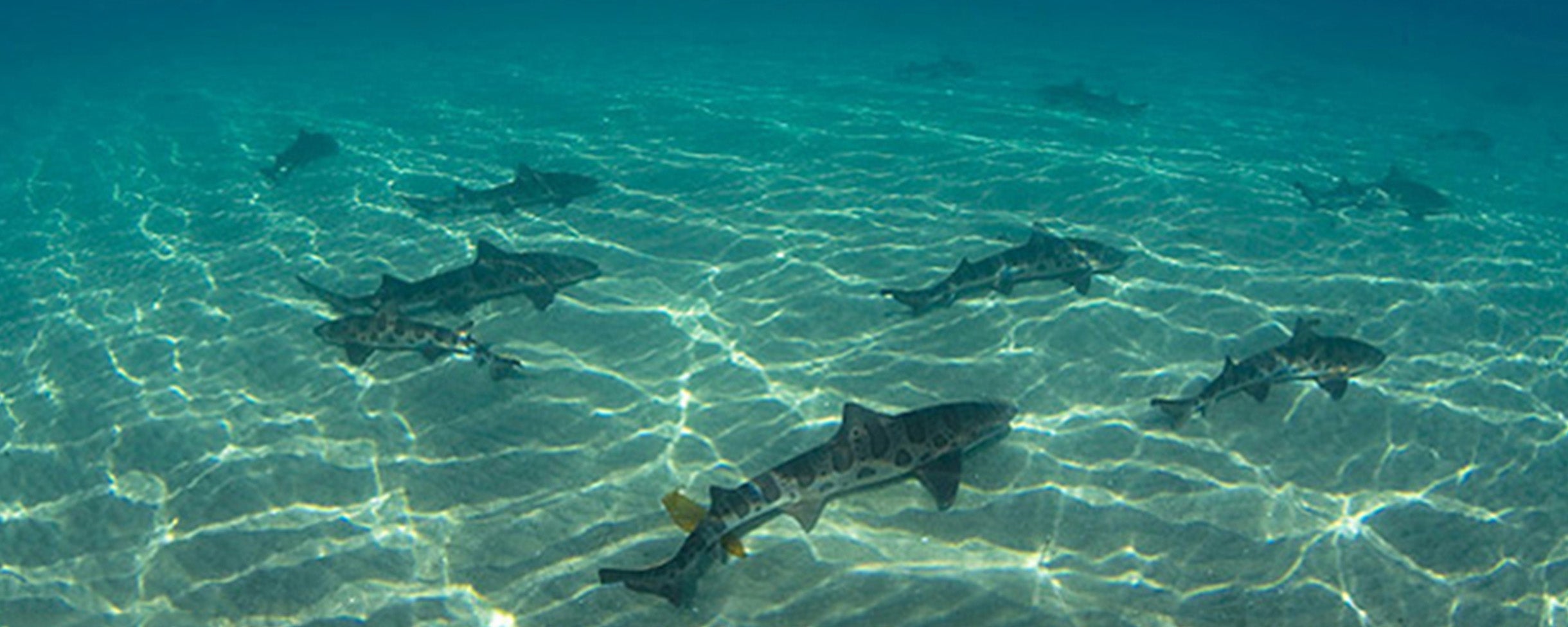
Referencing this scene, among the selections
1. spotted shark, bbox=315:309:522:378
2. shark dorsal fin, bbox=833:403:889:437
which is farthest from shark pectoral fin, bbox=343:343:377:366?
shark dorsal fin, bbox=833:403:889:437

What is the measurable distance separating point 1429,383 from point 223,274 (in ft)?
60.8

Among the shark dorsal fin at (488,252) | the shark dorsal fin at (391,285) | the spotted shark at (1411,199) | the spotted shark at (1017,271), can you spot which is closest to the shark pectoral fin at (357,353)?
the shark dorsal fin at (391,285)

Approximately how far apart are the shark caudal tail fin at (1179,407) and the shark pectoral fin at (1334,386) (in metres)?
1.81

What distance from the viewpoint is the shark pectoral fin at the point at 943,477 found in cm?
783

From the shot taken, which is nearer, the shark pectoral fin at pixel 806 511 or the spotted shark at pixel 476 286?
the shark pectoral fin at pixel 806 511

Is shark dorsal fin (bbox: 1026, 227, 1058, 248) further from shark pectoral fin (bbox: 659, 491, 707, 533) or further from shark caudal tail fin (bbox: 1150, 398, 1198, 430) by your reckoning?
shark pectoral fin (bbox: 659, 491, 707, 533)

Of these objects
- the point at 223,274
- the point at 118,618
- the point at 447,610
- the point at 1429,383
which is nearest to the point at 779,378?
the point at 447,610

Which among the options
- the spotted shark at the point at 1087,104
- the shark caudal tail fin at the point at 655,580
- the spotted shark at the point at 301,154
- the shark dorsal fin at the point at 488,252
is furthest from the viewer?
the spotted shark at the point at 1087,104

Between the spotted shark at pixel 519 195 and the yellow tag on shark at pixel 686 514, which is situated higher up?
the yellow tag on shark at pixel 686 514

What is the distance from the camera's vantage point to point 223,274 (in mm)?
14391

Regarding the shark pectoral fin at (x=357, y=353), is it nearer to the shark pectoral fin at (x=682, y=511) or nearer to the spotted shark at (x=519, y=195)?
the spotted shark at (x=519, y=195)

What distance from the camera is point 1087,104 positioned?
1030 inches

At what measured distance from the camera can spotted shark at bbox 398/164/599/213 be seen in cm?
1577

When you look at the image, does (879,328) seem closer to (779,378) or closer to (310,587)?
(779,378)
